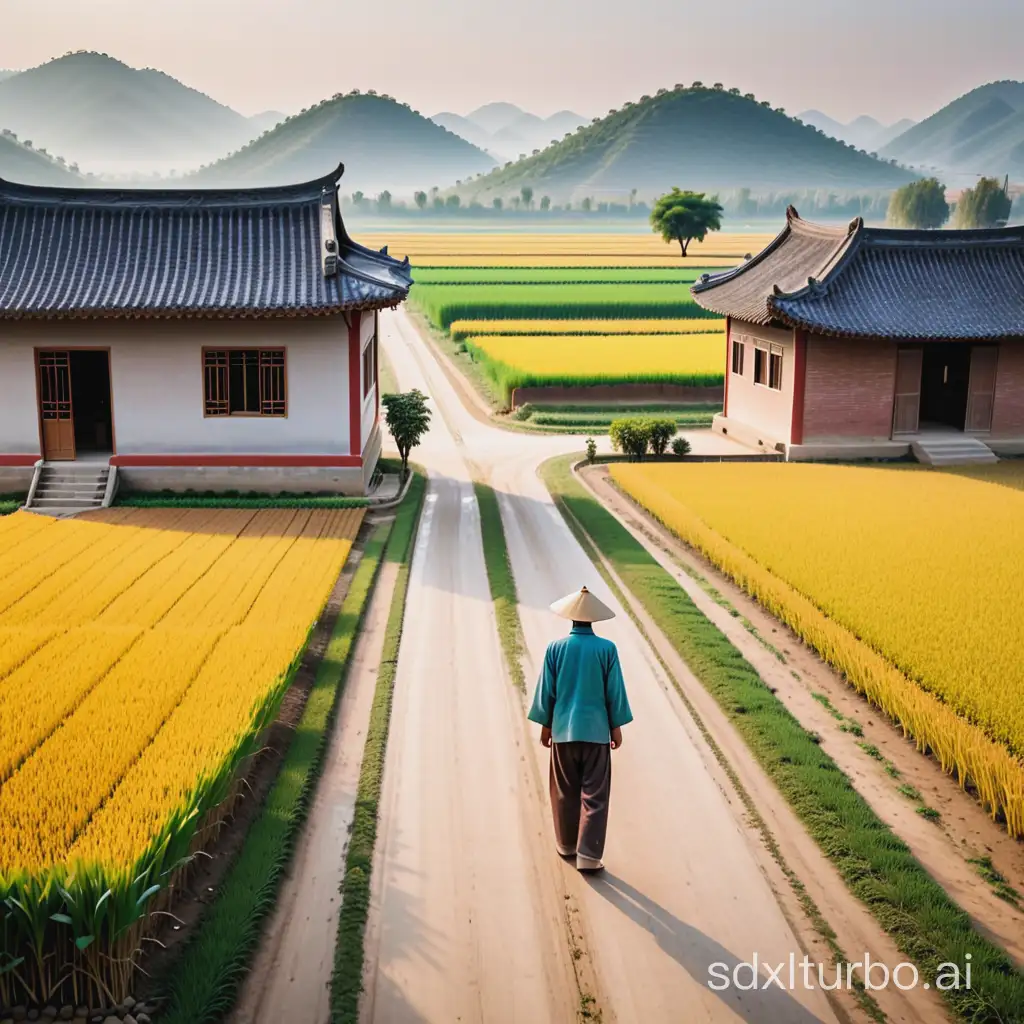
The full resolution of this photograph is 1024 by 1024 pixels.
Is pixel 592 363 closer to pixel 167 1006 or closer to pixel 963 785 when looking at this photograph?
pixel 963 785

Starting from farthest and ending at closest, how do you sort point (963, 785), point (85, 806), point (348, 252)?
point (348, 252) < point (963, 785) < point (85, 806)

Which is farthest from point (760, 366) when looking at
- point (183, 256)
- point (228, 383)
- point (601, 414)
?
point (183, 256)

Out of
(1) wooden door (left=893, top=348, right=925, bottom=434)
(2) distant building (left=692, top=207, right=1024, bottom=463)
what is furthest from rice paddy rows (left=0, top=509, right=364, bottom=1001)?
(1) wooden door (left=893, top=348, right=925, bottom=434)

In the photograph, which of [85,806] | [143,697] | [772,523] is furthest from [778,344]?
[85,806]

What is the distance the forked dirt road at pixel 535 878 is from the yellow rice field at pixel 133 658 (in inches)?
→ 57.8

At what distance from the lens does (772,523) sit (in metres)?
17.7

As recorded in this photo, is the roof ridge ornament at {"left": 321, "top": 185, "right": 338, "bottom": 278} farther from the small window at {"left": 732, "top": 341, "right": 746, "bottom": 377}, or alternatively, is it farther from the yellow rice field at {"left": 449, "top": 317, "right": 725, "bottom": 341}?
the yellow rice field at {"left": 449, "top": 317, "right": 725, "bottom": 341}

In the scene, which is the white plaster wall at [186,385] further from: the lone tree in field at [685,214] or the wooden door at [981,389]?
the lone tree in field at [685,214]

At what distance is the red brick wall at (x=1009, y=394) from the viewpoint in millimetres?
25422

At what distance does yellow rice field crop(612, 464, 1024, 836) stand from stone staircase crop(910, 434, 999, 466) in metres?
0.97

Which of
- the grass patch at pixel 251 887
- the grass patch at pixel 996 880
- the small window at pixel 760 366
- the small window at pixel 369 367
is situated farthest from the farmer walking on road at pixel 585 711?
the small window at pixel 760 366

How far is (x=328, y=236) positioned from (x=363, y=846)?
47.3 feet

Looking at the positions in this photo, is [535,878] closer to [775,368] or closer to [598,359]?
[775,368]

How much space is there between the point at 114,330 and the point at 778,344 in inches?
541
